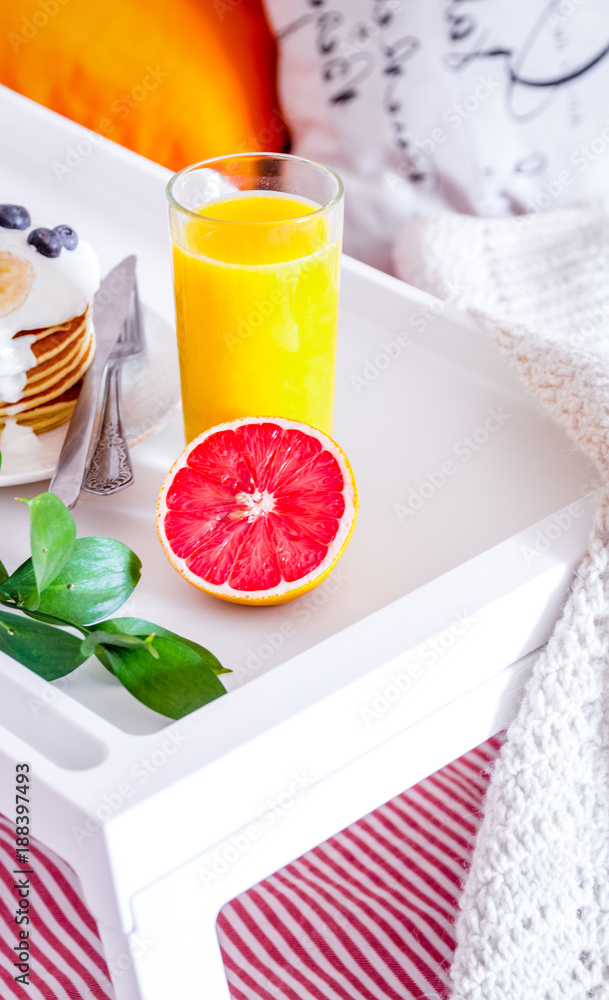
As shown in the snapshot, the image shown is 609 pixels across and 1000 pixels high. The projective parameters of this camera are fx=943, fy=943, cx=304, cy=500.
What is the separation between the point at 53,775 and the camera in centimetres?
49

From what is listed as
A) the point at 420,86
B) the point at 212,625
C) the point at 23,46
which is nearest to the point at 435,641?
the point at 212,625

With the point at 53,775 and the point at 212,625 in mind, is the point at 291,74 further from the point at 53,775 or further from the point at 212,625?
the point at 53,775

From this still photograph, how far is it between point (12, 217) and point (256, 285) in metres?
0.23

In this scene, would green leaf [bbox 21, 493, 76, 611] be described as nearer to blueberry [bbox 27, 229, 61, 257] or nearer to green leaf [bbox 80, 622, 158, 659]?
green leaf [bbox 80, 622, 158, 659]

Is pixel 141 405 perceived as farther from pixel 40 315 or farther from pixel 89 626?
pixel 89 626

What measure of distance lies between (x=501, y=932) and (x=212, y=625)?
27 centimetres

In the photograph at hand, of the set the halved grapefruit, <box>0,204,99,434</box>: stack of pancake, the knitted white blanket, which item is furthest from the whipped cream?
the knitted white blanket

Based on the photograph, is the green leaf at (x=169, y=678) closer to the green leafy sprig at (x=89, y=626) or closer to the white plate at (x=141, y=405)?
the green leafy sprig at (x=89, y=626)

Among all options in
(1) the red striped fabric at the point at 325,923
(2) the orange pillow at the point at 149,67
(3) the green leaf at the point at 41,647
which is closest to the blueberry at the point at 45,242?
(3) the green leaf at the point at 41,647

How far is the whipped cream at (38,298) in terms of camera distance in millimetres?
721

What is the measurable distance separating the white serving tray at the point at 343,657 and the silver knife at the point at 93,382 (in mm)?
50

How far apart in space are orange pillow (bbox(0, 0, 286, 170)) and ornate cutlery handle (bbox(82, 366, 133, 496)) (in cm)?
68

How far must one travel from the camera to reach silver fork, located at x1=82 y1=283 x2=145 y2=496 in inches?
28.9

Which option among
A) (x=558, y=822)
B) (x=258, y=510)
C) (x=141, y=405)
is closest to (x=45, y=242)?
(x=141, y=405)
